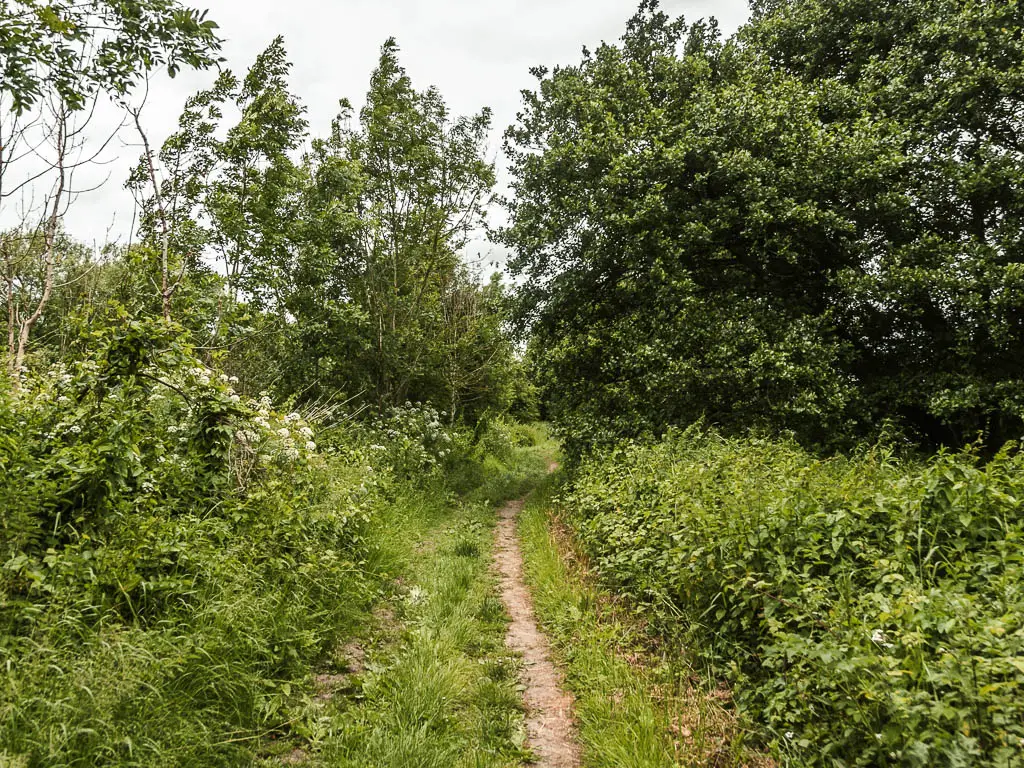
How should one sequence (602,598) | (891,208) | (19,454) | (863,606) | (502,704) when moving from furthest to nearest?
Result: (891,208), (602,598), (502,704), (19,454), (863,606)

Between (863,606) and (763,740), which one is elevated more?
(863,606)

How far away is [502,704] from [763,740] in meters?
2.04

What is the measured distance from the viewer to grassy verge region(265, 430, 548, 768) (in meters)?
3.46

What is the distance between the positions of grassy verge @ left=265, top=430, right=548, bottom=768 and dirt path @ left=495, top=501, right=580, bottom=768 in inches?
6.0

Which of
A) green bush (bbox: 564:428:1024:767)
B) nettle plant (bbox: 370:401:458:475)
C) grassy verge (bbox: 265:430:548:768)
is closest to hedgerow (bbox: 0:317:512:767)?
grassy verge (bbox: 265:430:548:768)

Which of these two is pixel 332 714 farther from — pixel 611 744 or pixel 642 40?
pixel 642 40

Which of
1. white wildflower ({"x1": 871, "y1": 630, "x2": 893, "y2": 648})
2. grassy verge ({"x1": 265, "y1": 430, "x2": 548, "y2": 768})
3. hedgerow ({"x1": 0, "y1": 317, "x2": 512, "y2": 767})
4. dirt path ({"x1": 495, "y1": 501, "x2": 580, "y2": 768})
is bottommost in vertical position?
dirt path ({"x1": 495, "y1": 501, "x2": 580, "y2": 768})

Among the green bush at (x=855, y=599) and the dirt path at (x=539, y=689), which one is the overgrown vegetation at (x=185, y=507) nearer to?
the dirt path at (x=539, y=689)

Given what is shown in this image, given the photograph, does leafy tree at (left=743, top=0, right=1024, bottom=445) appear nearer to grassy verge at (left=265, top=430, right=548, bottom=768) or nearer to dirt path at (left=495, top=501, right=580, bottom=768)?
dirt path at (left=495, top=501, right=580, bottom=768)

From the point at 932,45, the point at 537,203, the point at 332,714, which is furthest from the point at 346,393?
the point at 932,45

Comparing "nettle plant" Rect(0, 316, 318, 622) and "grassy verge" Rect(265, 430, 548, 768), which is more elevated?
"nettle plant" Rect(0, 316, 318, 622)

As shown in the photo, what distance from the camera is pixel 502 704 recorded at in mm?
4227

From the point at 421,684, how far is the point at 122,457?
123 inches

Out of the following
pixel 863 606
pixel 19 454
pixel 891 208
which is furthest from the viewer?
pixel 891 208
